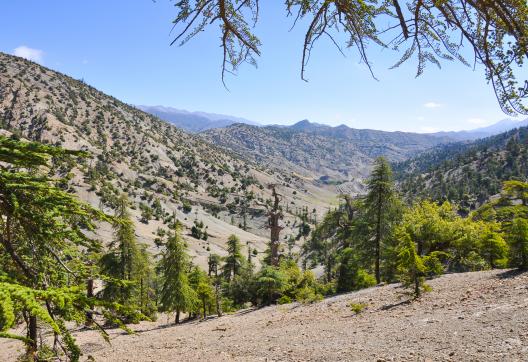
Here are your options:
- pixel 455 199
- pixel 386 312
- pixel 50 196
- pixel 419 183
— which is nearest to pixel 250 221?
pixel 455 199

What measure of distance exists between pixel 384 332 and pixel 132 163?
141322 mm

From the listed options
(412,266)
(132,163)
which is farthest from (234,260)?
(132,163)

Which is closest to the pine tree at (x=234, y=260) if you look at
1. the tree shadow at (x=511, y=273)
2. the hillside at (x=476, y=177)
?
the tree shadow at (x=511, y=273)

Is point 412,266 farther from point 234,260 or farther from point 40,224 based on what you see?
point 234,260

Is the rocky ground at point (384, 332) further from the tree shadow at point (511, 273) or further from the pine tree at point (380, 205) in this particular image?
the pine tree at point (380, 205)

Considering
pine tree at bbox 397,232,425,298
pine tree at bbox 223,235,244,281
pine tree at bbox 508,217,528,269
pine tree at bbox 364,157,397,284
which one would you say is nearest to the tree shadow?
pine tree at bbox 508,217,528,269

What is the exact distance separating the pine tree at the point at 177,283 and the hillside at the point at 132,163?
49.2 m

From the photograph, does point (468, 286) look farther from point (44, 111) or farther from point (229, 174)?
point (229, 174)

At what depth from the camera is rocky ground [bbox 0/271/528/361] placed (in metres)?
9.48

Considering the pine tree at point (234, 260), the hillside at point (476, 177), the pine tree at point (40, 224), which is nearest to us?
the pine tree at point (40, 224)

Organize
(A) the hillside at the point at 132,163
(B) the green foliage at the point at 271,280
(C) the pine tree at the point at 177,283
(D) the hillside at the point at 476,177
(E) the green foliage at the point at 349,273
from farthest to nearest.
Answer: (D) the hillside at the point at 476,177, (A) the hillside at the point at 132,163, (C) the pine tree at the point at 177,283, (E) the green foliage at the point at 349,273, (B) the green foliage at the point at 271,280

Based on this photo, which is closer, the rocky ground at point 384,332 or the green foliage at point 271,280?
the rocky ground at point 384,332

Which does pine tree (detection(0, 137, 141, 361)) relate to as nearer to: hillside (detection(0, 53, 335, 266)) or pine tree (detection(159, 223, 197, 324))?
pine tree (detection(159, 223, 197, 324))

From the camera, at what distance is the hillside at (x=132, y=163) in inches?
4099
